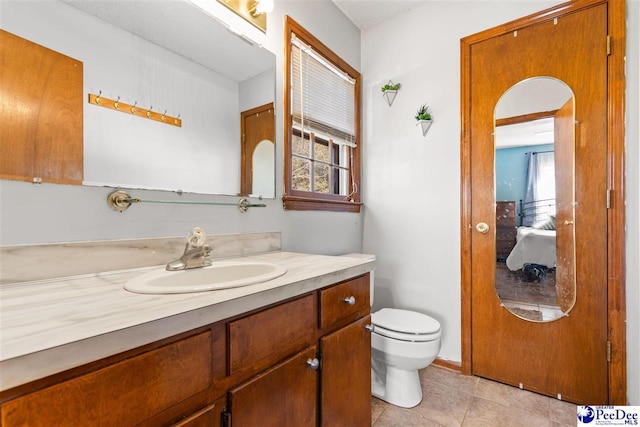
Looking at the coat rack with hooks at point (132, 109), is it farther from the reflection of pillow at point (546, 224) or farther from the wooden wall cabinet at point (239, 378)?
the reflection of pillow at point (546, 224)

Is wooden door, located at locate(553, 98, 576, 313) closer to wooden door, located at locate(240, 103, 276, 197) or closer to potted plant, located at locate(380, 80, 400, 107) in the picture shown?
potted plant, located at locate(380, 80, 400, 107)

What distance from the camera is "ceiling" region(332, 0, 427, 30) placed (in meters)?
2.10

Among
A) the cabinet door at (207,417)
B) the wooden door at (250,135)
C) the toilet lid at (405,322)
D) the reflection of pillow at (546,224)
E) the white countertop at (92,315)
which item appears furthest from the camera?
the reflection of pillow at (546,224)

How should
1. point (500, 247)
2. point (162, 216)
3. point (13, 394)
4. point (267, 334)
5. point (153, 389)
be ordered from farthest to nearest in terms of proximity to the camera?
point (500, 247), point (162, 216), point (267, 334), point (153, 389), point (13, 394)

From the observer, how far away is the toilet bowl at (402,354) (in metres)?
1.57

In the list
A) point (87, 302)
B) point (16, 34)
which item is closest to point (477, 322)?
point (87, 302)

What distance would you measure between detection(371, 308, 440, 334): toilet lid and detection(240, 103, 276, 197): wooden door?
0.99m

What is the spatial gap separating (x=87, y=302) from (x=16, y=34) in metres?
0.83

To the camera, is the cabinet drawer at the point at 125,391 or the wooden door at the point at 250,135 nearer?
the cabinet drawer at the point at 125,391

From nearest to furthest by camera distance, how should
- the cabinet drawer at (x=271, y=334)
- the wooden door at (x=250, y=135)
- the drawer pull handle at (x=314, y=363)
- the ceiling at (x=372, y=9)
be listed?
1. the cabinet drawer at (x=271, y=334)
2. the drawer pull handle at (x=314, y=363)
3. the wooden door at (x=250, y=135)
4. the ceiling at (x=372, y=9)

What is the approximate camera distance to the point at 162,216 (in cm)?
116

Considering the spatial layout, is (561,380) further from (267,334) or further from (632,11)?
(632,11)

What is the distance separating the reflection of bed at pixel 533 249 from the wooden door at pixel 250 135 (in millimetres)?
1515

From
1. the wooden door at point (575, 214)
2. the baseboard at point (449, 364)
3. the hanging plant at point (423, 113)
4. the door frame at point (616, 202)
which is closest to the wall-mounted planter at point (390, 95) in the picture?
the hanging plant at point (423, 113)
